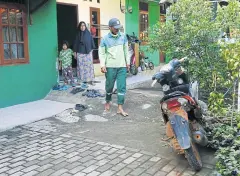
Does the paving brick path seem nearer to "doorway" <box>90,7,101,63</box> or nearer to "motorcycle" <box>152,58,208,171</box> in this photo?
"motorcycle" <box>152,58,208,171</box>

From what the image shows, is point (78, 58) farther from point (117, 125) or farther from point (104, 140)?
point (104, 140)

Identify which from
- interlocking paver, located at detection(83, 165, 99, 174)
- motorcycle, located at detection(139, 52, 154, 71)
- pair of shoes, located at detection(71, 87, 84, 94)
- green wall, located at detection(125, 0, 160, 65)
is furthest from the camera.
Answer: motorcycle, located at detection(139, 52, 154, 71)

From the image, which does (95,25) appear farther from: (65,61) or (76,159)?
(76,159)

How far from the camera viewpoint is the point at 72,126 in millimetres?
5648

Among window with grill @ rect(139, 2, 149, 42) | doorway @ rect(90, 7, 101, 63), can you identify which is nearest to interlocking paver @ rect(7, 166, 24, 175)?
doorway @ rect(90, 7, 101, 63)

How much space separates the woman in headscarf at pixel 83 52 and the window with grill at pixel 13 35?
173 centimetres

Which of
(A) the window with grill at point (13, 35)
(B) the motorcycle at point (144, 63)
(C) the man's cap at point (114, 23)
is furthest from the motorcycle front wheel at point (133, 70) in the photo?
(C) the man's cap at point (114, 23)

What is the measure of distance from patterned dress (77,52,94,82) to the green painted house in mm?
3214

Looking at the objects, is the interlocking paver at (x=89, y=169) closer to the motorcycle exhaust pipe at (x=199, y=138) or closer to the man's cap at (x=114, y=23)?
the motorcycle exhaust pipe at (x=199, y=138)

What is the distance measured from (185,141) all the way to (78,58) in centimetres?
559

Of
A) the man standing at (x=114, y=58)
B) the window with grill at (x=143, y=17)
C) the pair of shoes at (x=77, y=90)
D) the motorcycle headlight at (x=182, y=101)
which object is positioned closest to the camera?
the motorcycle headlight at (x=182, y=101)

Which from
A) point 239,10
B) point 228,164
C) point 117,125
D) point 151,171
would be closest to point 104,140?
point 117,125

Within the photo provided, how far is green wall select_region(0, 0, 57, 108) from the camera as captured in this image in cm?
686

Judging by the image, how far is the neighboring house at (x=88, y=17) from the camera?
9586mm
